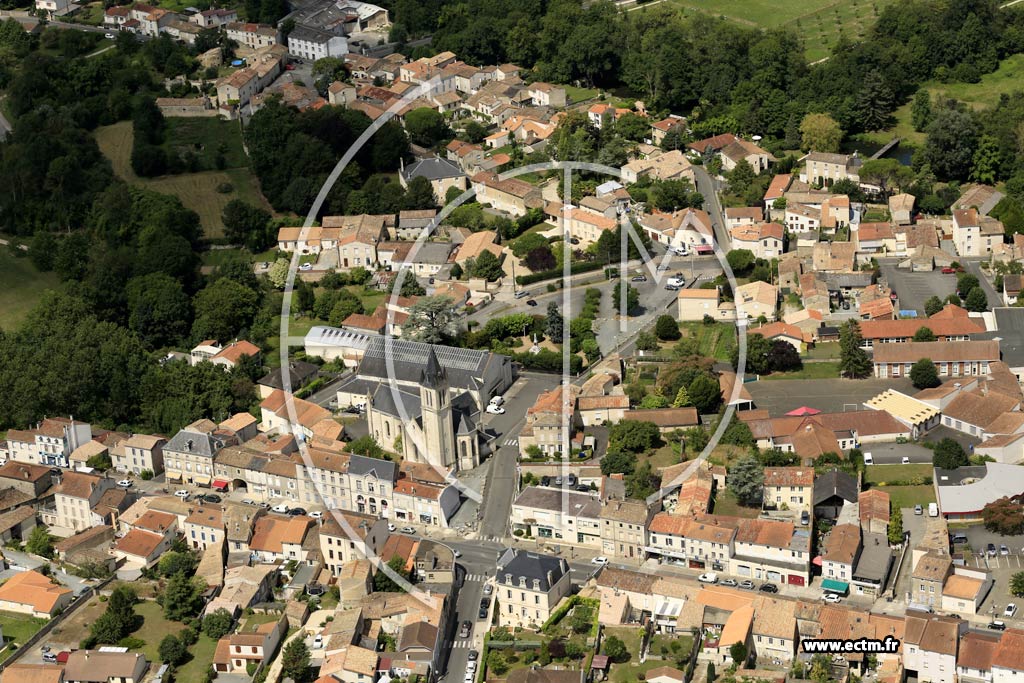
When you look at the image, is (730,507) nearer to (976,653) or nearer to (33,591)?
(976,653)

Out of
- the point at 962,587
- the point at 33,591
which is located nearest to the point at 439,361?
the point at 33,591

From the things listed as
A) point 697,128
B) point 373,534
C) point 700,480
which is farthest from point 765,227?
point 373,534

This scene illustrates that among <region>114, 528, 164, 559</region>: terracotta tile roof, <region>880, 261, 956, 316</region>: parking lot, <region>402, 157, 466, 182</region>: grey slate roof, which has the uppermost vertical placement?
<region>402, 157, 466, 182</region>: grey slate roof

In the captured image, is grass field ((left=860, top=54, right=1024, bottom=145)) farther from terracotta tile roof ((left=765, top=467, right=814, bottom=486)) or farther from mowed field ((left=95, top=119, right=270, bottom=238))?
mowed field ((left=95, top=119, right=270, bottom=238))

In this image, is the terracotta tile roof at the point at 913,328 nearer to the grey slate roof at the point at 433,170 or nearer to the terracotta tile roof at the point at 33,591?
the grey slate roof at the point at 433,170

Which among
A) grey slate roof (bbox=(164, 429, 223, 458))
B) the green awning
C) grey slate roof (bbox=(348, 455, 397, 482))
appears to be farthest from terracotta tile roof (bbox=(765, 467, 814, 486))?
grey slate roof (bbox=(164, 429, 223, 458))
